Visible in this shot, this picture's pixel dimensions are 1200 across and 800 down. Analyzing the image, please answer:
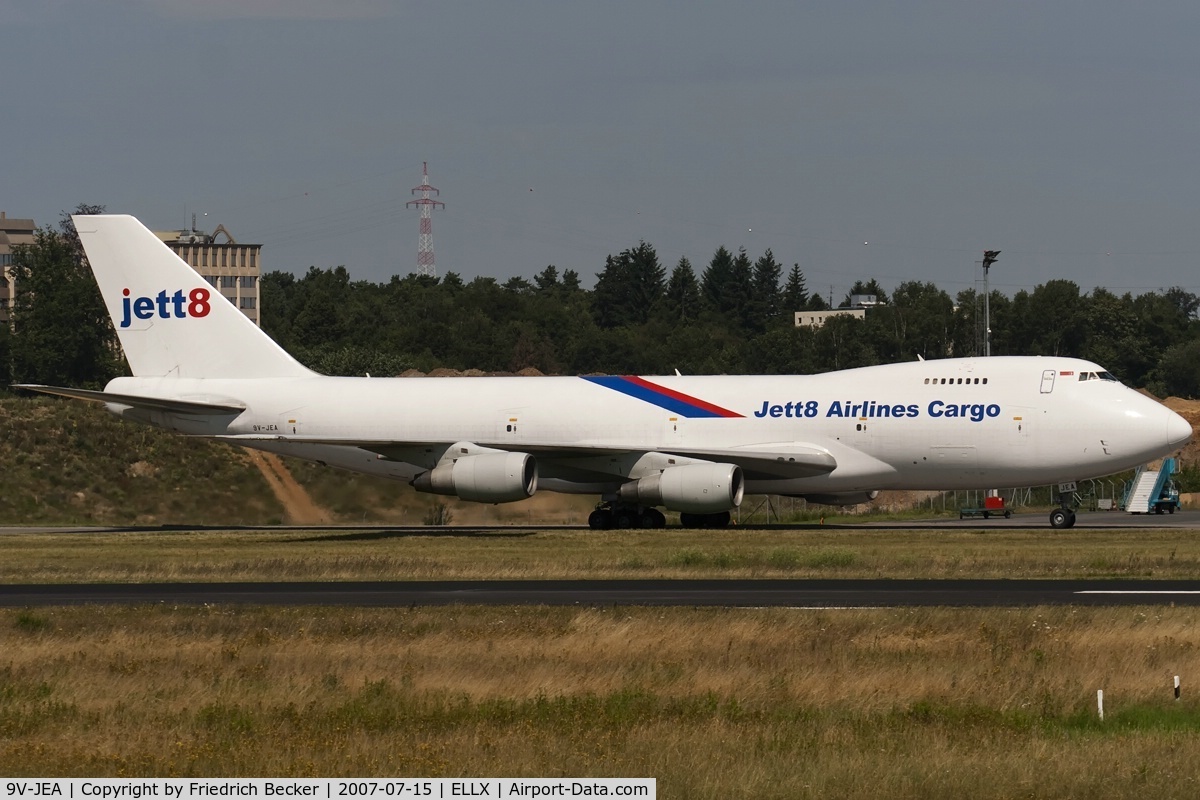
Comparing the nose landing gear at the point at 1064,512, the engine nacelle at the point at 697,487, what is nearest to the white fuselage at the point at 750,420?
the engine nacelle at the point at 697,487

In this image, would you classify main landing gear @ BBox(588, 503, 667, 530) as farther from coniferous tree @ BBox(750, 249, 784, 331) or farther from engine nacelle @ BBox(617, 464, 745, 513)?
coniferous tree @ BBox(750, 249, 784, 331)

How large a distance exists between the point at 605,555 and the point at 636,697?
18232 millimetres

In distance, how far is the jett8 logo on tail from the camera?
48.0 m

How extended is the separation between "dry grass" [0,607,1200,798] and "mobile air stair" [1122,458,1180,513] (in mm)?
39310

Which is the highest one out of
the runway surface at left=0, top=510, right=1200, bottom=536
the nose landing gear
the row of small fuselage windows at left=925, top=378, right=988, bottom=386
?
the row of small fuselage windows at left=925, top=378, right=988, bottom=386

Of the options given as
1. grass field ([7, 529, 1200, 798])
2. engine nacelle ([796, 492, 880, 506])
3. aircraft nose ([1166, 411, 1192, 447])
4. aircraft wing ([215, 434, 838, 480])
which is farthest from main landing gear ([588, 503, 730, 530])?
grass field ([7, 529, 1200, 798])

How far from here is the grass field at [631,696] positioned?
40.6 ft

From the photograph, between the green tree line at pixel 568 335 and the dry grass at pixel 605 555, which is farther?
the green tree line at pixel 568 335

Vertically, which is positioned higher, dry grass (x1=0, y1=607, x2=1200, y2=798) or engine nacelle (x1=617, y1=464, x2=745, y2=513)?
engine nacelle (x1=617, y1=464, x2=745, y2=513)

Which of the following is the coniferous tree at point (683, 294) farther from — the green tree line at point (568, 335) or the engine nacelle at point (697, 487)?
the engine nacelle at point (697, 487)

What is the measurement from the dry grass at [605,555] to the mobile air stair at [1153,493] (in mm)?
18732

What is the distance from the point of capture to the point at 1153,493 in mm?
58656

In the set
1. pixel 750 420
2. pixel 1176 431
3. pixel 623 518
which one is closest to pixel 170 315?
pixel 623 518

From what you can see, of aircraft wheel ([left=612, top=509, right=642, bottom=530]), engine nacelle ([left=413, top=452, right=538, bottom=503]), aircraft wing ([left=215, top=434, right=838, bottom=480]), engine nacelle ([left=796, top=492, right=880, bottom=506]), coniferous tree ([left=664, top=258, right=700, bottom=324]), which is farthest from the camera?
coniferous tree ([left=664, top=258, right=700, bottom=324])
